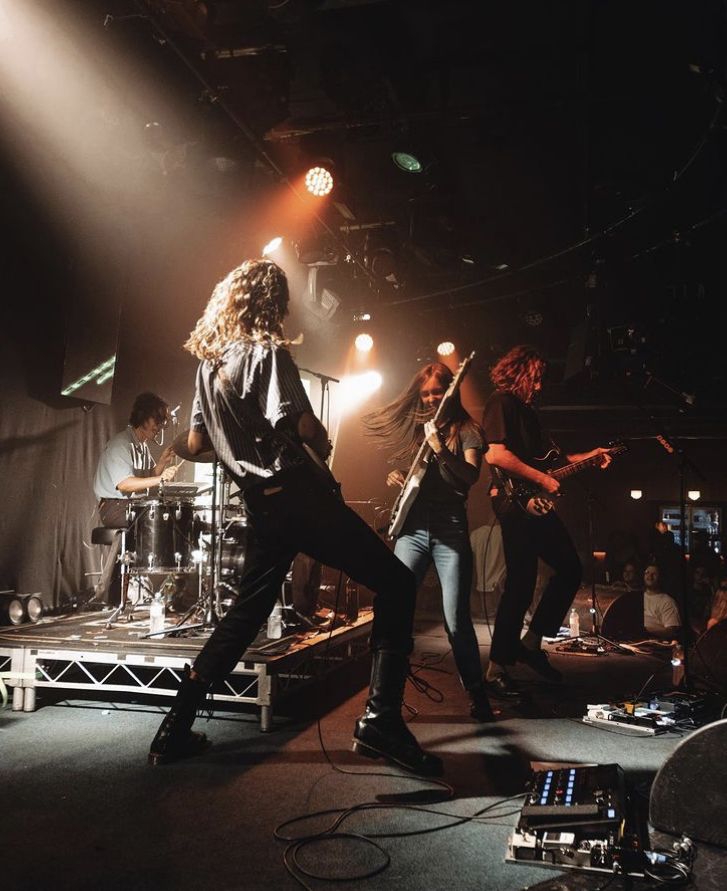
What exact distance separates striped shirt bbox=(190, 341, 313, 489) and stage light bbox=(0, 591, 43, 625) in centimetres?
333

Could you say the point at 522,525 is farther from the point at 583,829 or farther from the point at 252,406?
the point at 583,829

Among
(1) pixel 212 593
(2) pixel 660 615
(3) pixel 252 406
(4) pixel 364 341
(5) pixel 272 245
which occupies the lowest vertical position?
(2) pixel 660 615

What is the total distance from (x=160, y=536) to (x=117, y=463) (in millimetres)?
1193

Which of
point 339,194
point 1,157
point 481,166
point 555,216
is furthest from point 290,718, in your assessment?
point 555,216

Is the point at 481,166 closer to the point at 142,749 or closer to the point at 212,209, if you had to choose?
the point at 212,209

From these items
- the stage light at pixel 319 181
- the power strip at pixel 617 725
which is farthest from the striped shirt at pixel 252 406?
the stage light at pixel 319 181

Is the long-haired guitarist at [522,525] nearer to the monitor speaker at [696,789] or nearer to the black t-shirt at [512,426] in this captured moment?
the black t-shirt at [512,426]

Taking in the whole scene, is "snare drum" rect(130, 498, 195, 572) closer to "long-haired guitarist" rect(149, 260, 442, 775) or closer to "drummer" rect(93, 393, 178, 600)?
"drummer" rect(93, 393, 178, 600)

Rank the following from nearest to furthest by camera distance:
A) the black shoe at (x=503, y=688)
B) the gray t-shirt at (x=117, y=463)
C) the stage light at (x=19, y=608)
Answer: the black shoe at (x=503, y=688)
the stage light at (x=19, y=608)
the gray t-shirt at (x=117, y=463)

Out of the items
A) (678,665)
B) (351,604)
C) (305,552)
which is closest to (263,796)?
(305,552)

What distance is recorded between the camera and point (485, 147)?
8438mm

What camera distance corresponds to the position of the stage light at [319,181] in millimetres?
7582

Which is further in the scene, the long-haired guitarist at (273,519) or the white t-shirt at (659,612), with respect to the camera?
the white t-shirt at (659,612)

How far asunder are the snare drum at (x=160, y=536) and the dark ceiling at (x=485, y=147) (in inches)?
131
